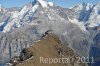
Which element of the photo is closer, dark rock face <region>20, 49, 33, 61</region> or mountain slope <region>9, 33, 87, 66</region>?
mountain slope <region>9, 33, 87, 66</region>

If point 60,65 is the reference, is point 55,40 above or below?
above

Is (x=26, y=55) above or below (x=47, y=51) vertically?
below

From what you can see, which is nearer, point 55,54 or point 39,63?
point 39,63

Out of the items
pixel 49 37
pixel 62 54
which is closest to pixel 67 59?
pixel 62 54

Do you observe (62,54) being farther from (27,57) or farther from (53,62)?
(27,57)

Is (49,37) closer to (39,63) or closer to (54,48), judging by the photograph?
(54,48)

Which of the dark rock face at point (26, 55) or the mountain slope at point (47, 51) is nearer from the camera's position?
the mountain slope at point (47, 51)

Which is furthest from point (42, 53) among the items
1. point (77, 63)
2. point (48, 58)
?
point (77, 63)

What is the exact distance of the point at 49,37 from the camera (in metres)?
112

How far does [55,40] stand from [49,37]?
195 centimetres

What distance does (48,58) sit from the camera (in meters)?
106

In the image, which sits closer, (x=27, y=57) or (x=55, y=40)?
(x=27, y=57)

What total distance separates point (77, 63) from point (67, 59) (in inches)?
123

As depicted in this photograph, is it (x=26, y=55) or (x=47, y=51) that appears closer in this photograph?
(x=26, y=55)
